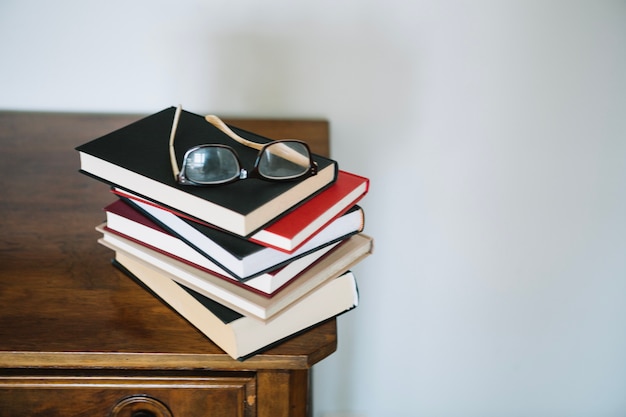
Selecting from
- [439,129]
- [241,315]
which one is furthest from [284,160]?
[439,129]

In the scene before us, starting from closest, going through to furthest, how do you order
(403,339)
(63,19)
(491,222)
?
(63,19) → (491,222) → (403,339)

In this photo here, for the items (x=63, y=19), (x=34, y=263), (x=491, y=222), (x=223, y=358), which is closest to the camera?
(x=223, y=358)

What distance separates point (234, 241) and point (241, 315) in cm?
7

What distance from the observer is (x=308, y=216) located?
0.63m

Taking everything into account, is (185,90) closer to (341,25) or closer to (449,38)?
(341,25)

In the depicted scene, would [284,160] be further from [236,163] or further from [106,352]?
[106,352]

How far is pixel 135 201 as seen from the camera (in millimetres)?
707

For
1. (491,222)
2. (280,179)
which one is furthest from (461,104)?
(280,179)

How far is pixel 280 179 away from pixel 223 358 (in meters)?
0.18

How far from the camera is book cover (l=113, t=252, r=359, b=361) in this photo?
2.06ft

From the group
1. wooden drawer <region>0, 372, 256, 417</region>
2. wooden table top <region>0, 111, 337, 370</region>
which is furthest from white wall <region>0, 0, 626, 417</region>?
wooden drawer <region>0, 372, 256, 417</region>

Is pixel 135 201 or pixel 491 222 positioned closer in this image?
pixel 135 201

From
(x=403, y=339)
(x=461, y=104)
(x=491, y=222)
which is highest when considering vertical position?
(x=461, y=104)

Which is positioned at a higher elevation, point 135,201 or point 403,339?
point 135,201
